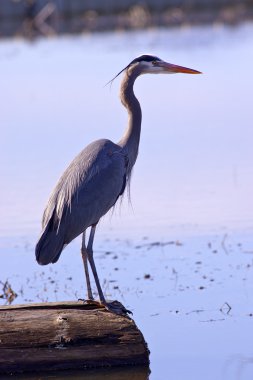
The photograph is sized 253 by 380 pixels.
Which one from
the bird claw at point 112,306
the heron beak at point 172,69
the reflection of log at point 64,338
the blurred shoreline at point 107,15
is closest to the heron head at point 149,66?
the heron beak at point 172,69

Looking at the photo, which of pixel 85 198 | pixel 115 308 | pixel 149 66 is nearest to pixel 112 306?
pixel 115 308

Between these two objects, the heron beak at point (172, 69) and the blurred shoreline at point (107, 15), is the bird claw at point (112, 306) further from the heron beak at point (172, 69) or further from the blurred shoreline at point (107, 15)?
the blurred shoreline at point (107, 15)

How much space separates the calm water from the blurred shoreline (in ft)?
37.6

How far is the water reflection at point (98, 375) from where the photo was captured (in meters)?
6.30

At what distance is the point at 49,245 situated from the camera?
21.2 ft

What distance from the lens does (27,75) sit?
21469 millimetres

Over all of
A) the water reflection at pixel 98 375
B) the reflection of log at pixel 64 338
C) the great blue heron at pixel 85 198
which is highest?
the great blue heron at pixel 85 198

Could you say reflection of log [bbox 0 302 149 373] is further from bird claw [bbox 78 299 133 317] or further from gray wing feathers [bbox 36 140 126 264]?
gray wing feathers [bbox 36 140 126 264]

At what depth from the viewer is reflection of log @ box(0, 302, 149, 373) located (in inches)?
244

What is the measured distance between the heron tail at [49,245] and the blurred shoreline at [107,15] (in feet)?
79.6

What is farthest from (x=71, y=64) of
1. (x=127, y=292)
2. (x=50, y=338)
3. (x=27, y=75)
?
(x=50, y=338)

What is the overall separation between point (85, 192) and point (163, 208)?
10.9 feet

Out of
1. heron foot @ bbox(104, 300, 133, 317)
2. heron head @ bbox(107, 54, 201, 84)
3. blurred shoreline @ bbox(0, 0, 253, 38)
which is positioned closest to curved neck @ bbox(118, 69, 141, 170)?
heron head @ bbox(107, 54, 201, 84)

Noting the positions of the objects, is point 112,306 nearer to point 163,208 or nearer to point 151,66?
point 151,66
